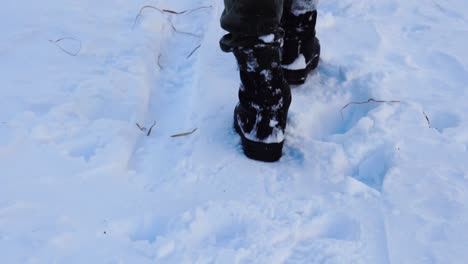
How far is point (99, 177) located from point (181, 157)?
26 cm

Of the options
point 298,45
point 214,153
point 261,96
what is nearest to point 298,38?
point 298,45

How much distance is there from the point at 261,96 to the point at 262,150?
18 centimetres

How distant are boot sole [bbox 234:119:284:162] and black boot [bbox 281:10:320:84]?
43 centimetres

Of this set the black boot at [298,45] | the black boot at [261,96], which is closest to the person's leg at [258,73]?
the black boot at [261,96]

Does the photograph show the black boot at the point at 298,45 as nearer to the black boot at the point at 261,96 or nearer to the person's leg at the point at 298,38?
the person's leg at the point at 298,38

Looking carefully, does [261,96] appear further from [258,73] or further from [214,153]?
[214,153]

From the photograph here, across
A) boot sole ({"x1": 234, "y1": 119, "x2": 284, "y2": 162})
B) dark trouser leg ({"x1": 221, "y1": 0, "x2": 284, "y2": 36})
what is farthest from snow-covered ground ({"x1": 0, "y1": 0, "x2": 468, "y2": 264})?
dark trouser leg ({"x1": 221, "y1": 0, "x2": 284, "y2": 36})

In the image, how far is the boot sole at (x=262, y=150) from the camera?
60.1 inches

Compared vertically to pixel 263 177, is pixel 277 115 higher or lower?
higher

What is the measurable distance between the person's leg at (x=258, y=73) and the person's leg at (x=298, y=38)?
1.27ft

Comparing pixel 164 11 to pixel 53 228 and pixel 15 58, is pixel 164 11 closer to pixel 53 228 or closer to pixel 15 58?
pixel 15 58

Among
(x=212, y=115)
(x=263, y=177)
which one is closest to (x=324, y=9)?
(x=212, y=115)

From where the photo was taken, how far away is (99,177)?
1.50 metres

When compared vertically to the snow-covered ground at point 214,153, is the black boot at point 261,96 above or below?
above
